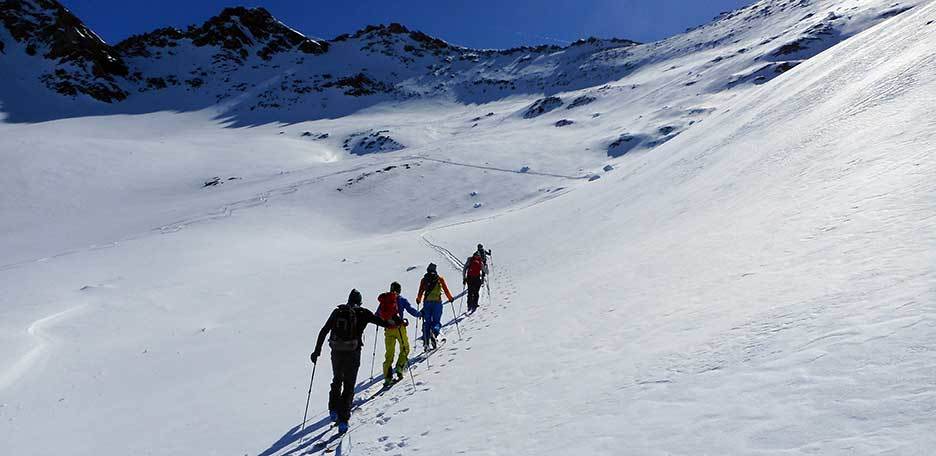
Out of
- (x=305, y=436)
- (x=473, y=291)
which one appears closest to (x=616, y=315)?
(x=305, y=436)

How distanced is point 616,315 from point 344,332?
4984 millimetres

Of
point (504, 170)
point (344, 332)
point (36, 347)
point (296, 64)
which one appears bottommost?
point (344, 332)

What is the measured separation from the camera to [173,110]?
383 ft

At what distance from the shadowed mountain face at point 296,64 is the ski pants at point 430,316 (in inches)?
3017

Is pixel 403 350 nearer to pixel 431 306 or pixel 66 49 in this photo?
pixel 431 306

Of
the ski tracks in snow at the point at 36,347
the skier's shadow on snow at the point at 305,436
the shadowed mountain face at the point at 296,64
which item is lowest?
the skier's shadow on snow at the point at 305,436

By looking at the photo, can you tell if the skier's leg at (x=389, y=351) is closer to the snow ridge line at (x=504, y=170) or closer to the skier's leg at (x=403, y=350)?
the skier's leg at (x=403, y=350)

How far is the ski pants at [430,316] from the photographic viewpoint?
1206 cm

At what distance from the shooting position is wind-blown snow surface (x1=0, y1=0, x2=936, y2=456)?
4.67 metres

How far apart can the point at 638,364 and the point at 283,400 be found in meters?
6.72

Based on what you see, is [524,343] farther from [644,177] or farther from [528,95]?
[528,95]

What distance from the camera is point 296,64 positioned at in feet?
489

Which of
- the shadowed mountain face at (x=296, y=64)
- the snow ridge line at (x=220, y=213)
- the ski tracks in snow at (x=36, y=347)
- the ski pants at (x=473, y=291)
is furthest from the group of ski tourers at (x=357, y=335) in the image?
the shadowed mountain face at (x=296, y=64)

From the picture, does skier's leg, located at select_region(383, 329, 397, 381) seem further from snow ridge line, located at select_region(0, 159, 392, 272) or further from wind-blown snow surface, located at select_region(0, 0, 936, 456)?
snow ridge line, located at select_region(0, 159, 392, 272)
